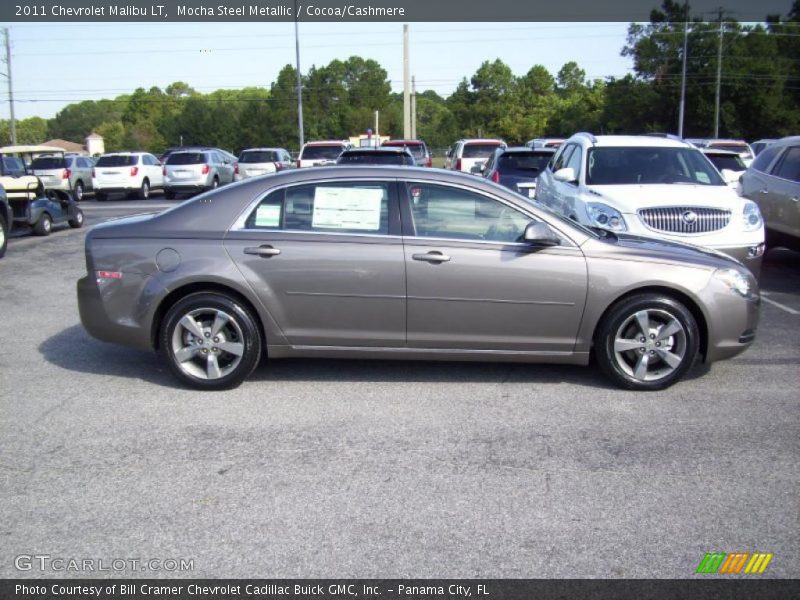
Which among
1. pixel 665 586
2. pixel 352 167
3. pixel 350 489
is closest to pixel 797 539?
pixel 665 586

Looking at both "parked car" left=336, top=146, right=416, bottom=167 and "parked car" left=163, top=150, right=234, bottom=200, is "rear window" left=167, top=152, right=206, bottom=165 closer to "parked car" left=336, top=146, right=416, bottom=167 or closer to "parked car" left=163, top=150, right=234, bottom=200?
"parked car" left=163, top=150, right=234, bottom=200

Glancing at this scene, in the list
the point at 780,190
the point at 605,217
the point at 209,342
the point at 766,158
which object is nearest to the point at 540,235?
the point at 209,342

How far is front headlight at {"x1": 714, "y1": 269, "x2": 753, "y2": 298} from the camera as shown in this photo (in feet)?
18.9

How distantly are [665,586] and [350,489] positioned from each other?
1.65m

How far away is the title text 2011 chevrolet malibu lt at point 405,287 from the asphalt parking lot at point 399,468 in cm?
33

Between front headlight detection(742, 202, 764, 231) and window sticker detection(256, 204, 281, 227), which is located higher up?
window sticker detection(256, 204, 281, 227)

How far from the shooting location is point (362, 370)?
20.6ft

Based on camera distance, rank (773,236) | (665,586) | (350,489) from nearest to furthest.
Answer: (665,586) < (350,489) < (773,236)

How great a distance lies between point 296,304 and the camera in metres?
5.71

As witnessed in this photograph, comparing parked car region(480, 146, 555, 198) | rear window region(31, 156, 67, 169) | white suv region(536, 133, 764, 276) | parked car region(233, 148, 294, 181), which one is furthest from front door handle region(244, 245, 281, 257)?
parked car region(233, 148, 294, 181)

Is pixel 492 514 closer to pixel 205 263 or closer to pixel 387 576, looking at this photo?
pixel 387 576

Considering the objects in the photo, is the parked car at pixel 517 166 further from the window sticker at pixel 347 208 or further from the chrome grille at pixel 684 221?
the window sticker at pixel 347 208

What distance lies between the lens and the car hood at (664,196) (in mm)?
8703

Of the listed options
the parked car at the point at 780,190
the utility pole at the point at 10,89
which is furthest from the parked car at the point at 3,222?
the utility pole at the point at 10,89
